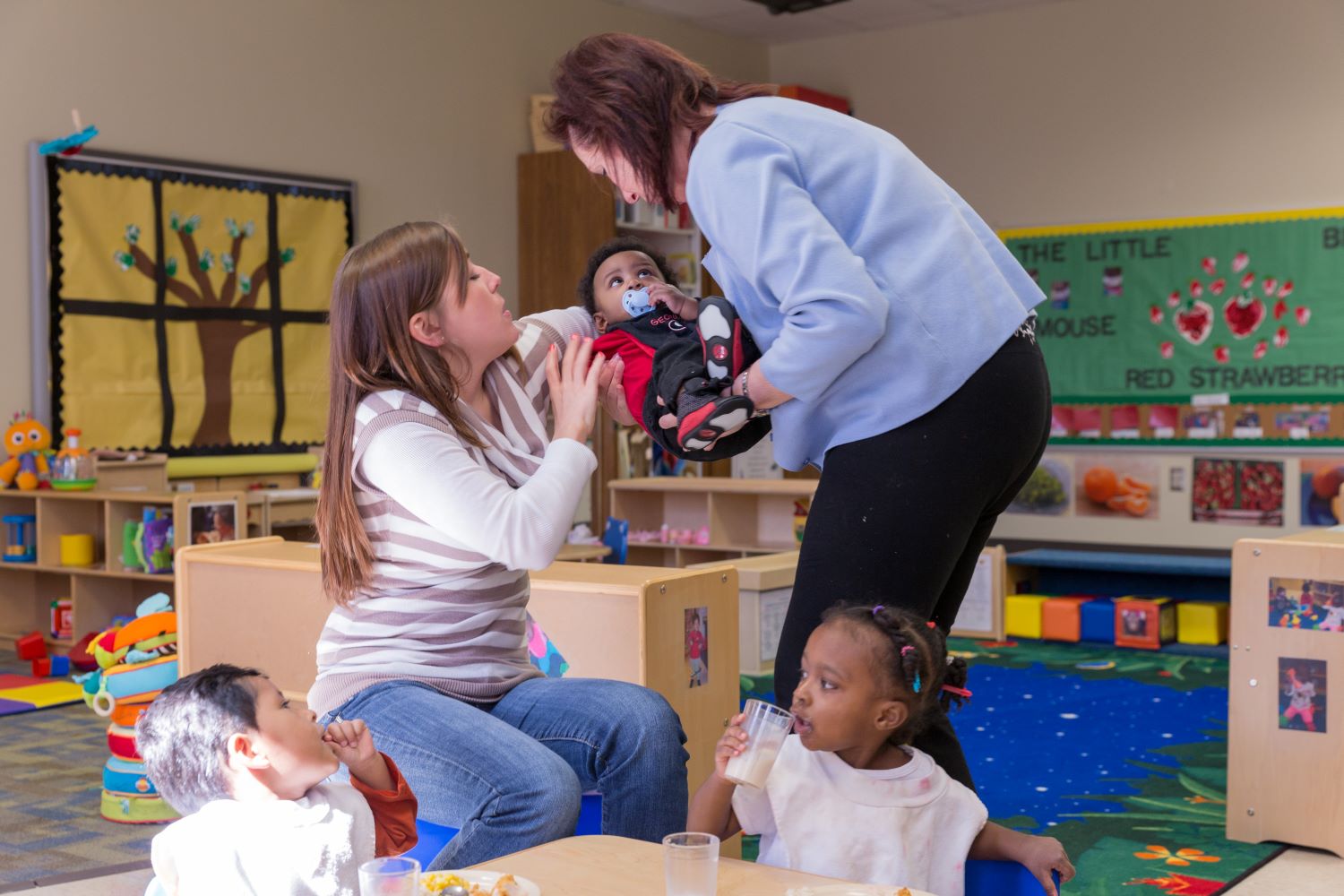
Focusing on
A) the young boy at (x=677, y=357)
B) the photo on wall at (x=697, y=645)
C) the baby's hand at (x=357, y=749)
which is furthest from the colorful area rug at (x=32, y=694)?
the baby's hand at (x=357, y=749)

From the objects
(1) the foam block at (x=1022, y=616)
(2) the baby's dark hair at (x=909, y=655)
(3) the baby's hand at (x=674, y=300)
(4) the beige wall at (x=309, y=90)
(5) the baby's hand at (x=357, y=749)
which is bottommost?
(1) the foam block at (x=1022, y=616)

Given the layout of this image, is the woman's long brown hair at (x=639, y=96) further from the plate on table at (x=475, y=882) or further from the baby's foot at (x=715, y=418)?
the plate on table at (x=475, y=882)

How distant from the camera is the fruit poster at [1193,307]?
7.16 metres

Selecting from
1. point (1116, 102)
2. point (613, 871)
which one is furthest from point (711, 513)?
point (613, 871)

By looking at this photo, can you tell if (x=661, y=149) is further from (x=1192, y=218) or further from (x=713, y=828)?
(x=1192, y=218)

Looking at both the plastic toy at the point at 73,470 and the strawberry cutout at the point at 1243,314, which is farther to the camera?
the strawberry cutout at the point at 1243,314

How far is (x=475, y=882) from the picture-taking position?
4.76ft

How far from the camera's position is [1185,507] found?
7.55m

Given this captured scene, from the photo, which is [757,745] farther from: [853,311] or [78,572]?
[78,572]

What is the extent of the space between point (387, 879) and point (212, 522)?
14.2 ft

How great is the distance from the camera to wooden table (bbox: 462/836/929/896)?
4.83 ft

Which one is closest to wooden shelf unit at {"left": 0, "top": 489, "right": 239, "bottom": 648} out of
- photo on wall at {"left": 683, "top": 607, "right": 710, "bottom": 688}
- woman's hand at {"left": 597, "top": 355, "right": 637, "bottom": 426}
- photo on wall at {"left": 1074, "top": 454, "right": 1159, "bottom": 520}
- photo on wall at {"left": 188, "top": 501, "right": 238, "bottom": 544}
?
photo on wall at {"left": 188, "top": 501, "right": 238, "bottom": 544}

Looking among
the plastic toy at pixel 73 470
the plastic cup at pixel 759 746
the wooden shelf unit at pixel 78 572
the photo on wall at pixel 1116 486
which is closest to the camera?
the plastic cup at pixel 759 746

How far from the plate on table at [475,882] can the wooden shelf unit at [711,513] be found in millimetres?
4527
